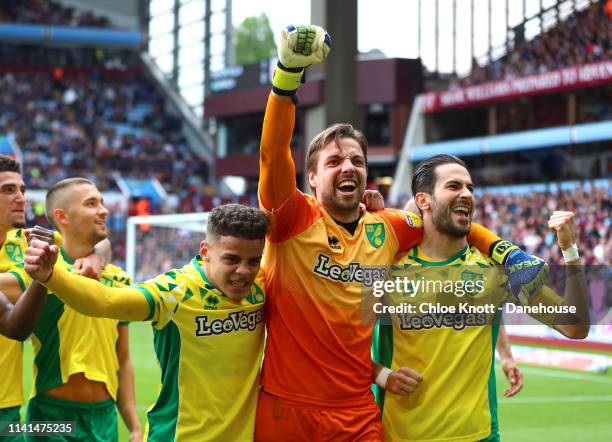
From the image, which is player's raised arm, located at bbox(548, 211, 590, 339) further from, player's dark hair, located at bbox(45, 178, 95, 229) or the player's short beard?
player's dark hair, located at bbox(45, 178, 95, 229)

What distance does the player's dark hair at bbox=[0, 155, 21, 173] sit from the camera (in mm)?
5219

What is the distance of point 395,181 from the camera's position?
35938 mm

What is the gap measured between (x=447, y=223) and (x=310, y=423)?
1.19 m

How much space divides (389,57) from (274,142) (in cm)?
3374

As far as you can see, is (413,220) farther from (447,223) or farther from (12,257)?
(12,257)

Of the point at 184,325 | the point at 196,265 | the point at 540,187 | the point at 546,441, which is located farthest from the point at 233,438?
the point at 540,187

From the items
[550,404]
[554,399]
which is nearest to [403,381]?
[550,404]

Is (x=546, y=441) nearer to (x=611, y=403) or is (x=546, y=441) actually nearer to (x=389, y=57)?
(x=611, y=403)

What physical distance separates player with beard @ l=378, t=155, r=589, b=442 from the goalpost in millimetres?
17326

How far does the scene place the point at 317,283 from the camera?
13.7ft

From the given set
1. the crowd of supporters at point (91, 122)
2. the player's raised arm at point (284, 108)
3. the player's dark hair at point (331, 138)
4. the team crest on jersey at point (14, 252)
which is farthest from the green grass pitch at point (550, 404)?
the crowd of supporters at point (91, 122)

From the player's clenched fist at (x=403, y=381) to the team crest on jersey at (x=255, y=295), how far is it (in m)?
0.73

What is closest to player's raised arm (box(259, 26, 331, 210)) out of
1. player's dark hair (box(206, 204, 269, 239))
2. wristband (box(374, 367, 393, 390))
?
player's dark hair (box(206, 204, 269, 239))

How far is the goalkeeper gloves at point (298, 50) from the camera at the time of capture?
3730mm
